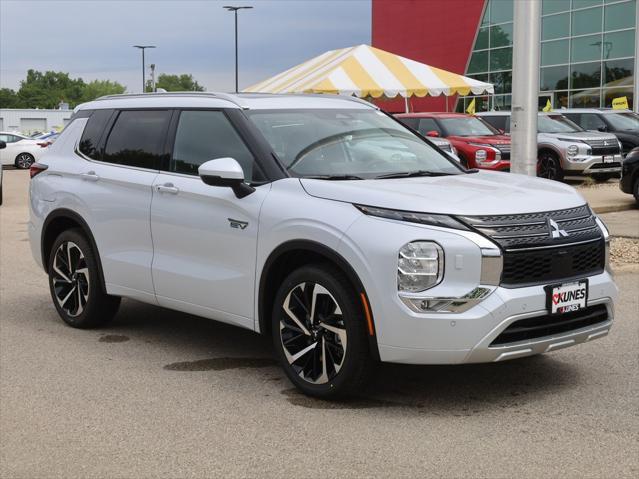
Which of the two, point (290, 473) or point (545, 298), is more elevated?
point (545, 298)

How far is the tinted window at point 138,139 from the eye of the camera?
6.47 metres

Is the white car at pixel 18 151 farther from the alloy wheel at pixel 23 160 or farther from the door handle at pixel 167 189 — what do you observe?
the door handle at pixel 167 189

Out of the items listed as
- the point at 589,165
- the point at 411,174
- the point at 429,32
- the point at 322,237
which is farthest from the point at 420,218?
the point at 429,32

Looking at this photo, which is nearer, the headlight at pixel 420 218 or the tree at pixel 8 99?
the headlight at pixel 420 218

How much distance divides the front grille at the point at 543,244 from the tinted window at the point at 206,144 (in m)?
1.55

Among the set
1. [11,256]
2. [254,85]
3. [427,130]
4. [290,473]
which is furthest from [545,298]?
[254,85]

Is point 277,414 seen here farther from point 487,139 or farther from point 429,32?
point 429,32

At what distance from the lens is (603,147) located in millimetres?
20891

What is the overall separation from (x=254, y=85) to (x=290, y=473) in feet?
68.7

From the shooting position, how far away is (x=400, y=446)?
4.45m

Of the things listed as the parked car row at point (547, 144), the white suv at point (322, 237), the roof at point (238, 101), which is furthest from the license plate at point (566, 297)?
the parked car row at point (547, 144)

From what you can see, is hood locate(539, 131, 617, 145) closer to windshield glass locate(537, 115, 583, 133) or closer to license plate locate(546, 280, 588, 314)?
windshield glass locate(537, 115, 583, 133)

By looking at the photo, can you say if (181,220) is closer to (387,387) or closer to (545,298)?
(387,387)

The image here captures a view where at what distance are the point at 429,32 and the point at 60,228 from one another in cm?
4150
